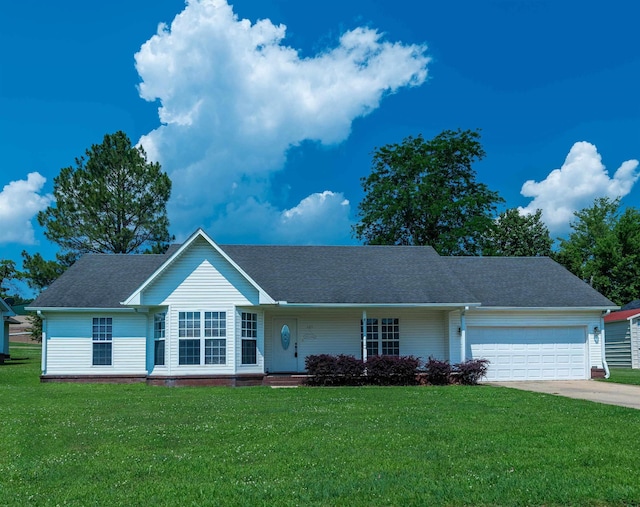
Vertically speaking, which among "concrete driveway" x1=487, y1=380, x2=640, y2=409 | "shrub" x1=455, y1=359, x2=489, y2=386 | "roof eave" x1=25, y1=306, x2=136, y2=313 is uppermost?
"roof eave" x1=25, y1=306, x2=136, y2=313

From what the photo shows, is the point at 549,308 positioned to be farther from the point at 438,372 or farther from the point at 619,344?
the point at 619,344

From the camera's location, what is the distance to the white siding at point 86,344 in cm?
2306

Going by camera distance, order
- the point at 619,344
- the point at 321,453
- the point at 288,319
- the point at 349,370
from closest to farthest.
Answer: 1. the point at 321,453
2. the point at 349,370
3. the point at 288,319
4. the point at 619,344

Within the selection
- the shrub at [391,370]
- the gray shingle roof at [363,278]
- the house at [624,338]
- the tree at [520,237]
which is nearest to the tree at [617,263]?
the tree at [520,237]

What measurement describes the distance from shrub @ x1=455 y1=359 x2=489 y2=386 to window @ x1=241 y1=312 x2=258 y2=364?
268 inches

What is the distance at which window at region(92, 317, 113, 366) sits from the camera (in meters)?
23.2

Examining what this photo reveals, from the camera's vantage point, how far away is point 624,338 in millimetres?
35281

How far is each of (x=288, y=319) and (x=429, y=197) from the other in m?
20.2

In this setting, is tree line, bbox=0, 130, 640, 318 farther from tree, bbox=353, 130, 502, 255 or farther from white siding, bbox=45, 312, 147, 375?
white siding, bbox=45, 312, 147, 375

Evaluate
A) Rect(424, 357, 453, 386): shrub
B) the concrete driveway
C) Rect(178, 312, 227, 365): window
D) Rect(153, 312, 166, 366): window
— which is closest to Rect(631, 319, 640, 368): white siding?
the concrete driveway

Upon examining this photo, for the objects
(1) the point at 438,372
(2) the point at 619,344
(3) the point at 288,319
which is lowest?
(1) the point at 438,372

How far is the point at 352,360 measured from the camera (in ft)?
72.5

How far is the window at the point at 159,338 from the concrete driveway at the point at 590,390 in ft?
36.4

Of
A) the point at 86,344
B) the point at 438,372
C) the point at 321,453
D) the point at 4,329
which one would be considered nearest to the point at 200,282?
the point at 86,344
